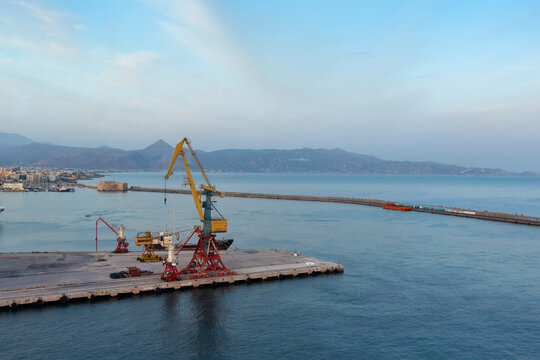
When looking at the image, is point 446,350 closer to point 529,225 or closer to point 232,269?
point 232,269

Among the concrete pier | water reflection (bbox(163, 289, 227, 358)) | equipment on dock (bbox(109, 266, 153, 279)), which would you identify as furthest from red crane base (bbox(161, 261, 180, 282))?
equipment on dock (bbox(109, 266, 153, 279))

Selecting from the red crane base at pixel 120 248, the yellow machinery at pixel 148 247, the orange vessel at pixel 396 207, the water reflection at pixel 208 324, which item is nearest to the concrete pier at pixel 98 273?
the yellow machinery at pixel 148 247

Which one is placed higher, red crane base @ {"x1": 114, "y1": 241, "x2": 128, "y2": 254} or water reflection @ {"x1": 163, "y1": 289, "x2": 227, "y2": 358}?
red crane base @ {"x1": 114, "y1": 241, "x2": 128, "y2": 254}

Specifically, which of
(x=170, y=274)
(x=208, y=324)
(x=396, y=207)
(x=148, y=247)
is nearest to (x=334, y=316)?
(x=208, y=324)

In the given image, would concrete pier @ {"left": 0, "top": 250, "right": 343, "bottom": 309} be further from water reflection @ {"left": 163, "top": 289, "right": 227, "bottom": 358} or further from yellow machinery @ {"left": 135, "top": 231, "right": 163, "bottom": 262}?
water reflection @ {"left": 163, "top": 289, "right": 227, "bottom": 358}

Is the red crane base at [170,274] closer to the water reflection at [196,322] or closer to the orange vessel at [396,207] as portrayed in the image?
the water reflection at [196,322]

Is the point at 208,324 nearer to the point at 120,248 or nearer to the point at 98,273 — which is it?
the point at 98,273

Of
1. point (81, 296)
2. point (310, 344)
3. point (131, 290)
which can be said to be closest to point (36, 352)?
point (81, 296)

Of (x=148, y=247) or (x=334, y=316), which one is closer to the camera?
(x=334, y=316)

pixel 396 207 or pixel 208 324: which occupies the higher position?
pixel 396 207
